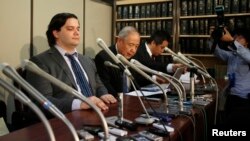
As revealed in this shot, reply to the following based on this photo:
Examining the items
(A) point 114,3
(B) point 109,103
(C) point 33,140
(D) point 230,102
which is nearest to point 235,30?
(D) point 230,102

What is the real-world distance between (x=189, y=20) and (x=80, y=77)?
249 cm

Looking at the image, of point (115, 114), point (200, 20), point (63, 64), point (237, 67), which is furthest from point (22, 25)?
point (237, 67)

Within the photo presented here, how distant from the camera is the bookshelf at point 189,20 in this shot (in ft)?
12.0

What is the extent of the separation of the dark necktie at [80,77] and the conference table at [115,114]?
27cm

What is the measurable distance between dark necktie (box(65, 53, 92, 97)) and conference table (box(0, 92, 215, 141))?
0.27 m

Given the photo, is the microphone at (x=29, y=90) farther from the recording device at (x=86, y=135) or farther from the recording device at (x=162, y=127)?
the recording device at (x=162, y=127)

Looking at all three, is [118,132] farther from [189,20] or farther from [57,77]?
[189,20]

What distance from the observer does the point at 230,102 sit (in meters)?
3.27

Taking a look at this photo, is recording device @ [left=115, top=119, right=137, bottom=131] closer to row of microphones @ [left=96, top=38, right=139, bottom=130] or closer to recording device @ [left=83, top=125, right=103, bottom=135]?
row of microphones @ [left=96, top=38, right=139, bottom=130]

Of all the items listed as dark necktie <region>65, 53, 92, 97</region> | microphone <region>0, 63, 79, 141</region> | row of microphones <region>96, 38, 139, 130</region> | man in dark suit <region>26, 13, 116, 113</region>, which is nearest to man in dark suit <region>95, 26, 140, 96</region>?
man in dark suit <region>26, 13, 116, 113</region>

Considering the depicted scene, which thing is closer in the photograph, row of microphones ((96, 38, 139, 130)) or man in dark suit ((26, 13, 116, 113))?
row of microphones ((96, 38, 139, 130))

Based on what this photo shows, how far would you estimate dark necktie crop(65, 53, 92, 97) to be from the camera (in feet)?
6.20

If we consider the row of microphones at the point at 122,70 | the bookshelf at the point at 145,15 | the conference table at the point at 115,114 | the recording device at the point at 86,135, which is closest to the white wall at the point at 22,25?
the bookshelf at the point at 145,15

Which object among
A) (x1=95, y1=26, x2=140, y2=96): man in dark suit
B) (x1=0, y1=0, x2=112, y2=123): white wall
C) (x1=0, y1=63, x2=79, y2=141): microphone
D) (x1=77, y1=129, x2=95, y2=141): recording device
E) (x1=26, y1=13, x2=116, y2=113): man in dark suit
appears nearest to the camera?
(x1=0, y1=63, x2=79, y2=141): microphone
